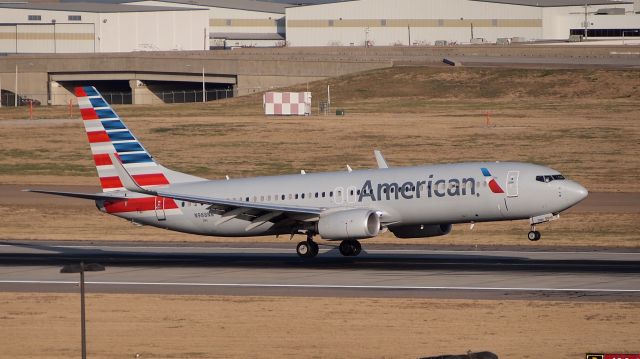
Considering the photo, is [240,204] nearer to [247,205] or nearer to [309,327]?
[247,205]

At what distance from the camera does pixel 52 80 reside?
17188 centimetres

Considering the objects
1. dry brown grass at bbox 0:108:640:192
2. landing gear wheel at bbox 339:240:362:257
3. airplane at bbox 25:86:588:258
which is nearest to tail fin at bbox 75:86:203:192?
airplane at bbox 25:86:588:258

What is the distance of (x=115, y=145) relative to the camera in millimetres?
55062

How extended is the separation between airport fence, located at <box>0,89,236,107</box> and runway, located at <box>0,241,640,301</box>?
348ft

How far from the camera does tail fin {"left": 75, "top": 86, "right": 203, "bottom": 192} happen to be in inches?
2167

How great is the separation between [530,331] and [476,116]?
268ft

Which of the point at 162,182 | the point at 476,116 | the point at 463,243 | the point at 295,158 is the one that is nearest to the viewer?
the point at 162,182

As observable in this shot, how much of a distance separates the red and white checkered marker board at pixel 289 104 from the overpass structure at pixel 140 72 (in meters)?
38.0

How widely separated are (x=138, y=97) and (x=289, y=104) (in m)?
53.9

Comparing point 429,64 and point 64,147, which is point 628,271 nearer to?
point 64,147

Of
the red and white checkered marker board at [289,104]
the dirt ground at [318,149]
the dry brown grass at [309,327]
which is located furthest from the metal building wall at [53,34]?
the dry brown grass at [309,327]

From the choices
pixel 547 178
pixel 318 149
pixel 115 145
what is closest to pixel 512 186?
pixel 547 178

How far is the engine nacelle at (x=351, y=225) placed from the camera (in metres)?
48.7

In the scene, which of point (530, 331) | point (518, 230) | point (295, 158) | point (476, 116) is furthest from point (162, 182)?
point (476, 116)
